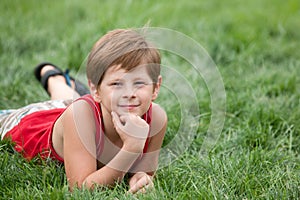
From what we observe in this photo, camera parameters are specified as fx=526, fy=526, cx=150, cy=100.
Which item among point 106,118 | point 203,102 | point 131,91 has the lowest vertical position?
point 203,102

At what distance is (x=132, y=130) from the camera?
219 cm

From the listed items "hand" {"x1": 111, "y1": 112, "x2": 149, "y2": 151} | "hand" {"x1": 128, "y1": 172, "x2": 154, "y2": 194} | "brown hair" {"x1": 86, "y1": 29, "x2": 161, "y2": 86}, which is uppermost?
"brown hair" {"x1": 86, "y1": 29, "x2": 161, "y2": 86}

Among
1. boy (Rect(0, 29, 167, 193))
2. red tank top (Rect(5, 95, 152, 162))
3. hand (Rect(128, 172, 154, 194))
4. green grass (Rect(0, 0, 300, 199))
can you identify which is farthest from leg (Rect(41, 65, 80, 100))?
hand (Rect(128, 172, 154, 194))

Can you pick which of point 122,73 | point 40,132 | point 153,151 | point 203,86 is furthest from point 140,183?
point 203,86

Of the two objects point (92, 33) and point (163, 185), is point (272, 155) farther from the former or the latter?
point (92, 33)

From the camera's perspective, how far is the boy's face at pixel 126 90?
2168 millimetres

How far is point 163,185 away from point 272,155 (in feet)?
2.06

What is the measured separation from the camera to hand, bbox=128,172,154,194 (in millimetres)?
2262

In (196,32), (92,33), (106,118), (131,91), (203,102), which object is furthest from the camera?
(196,32)

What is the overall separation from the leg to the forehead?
1.01 metres

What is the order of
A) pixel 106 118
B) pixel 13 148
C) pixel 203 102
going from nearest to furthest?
1. pixel 106 118
2. pixel 13 148
3. pixel 203 102

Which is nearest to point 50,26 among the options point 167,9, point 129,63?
point 167,9

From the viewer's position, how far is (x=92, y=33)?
4406 millimetres

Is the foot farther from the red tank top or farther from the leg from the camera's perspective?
the red tank top
